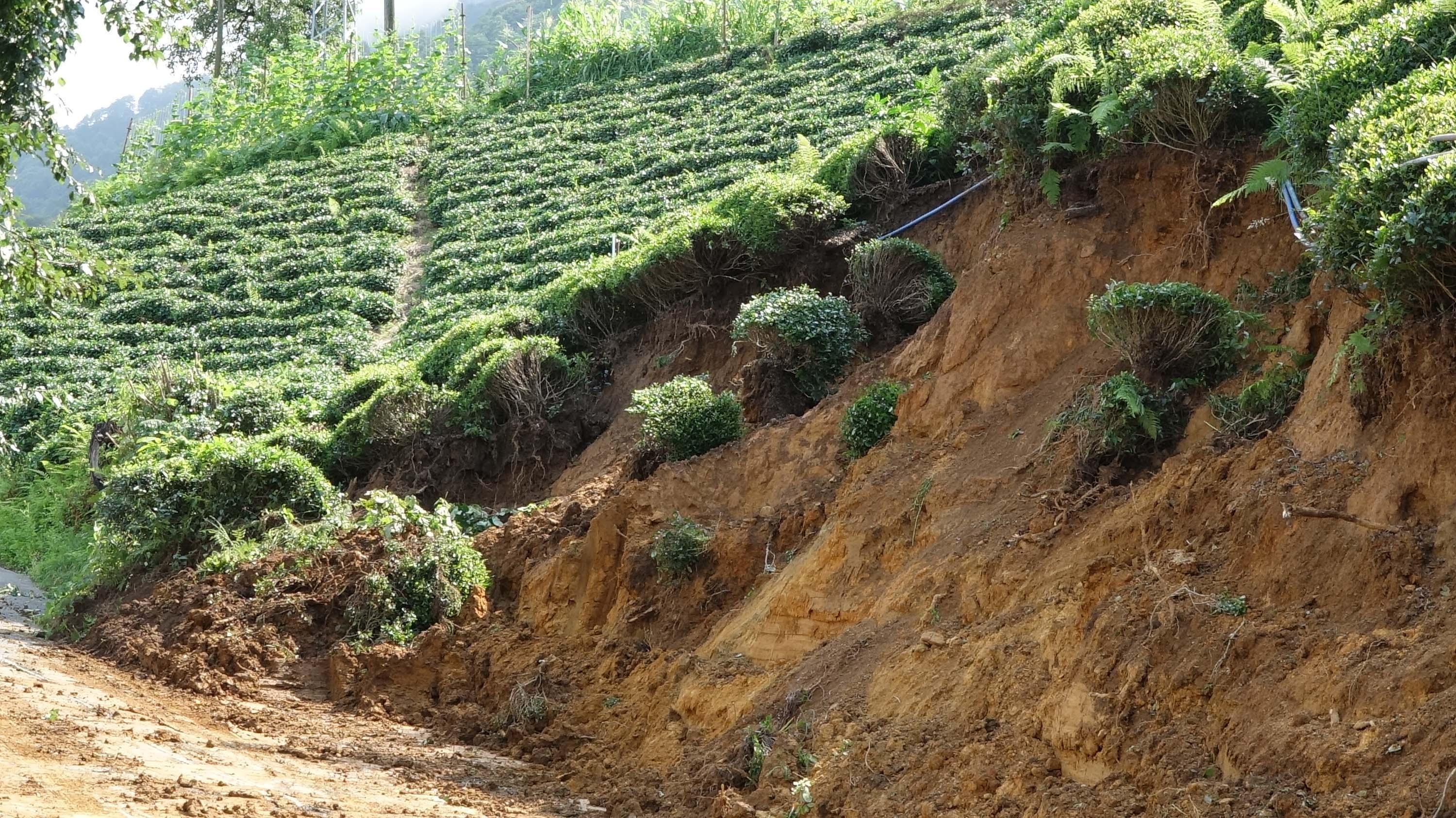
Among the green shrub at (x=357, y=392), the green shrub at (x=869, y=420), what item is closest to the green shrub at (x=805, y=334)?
the green shrub at (x=869, y=420)

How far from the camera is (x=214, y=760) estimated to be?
7332mm

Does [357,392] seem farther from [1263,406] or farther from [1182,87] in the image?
[1263,406]

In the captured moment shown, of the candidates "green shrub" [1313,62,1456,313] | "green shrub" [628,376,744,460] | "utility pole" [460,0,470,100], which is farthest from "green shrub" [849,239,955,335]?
"utility pole" [460,0,470,100]

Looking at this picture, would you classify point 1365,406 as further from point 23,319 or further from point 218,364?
point 23,319

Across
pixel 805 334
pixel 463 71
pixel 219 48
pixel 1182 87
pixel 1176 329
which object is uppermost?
pixel 219 48

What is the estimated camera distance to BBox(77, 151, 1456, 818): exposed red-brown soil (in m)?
4.83

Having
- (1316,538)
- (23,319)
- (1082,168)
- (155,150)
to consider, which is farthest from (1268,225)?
(155,150)

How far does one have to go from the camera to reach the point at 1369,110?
20.8ft

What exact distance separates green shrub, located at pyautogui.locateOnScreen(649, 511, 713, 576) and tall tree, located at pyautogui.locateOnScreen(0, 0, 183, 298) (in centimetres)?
459

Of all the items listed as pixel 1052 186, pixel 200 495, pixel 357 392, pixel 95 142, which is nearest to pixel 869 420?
pixel 1052 186

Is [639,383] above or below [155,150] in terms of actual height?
below

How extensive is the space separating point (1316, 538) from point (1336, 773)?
1.30m

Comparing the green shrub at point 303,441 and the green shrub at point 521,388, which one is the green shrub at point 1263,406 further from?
the green shrub at point 303,441

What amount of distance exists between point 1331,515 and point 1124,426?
1786 mm
